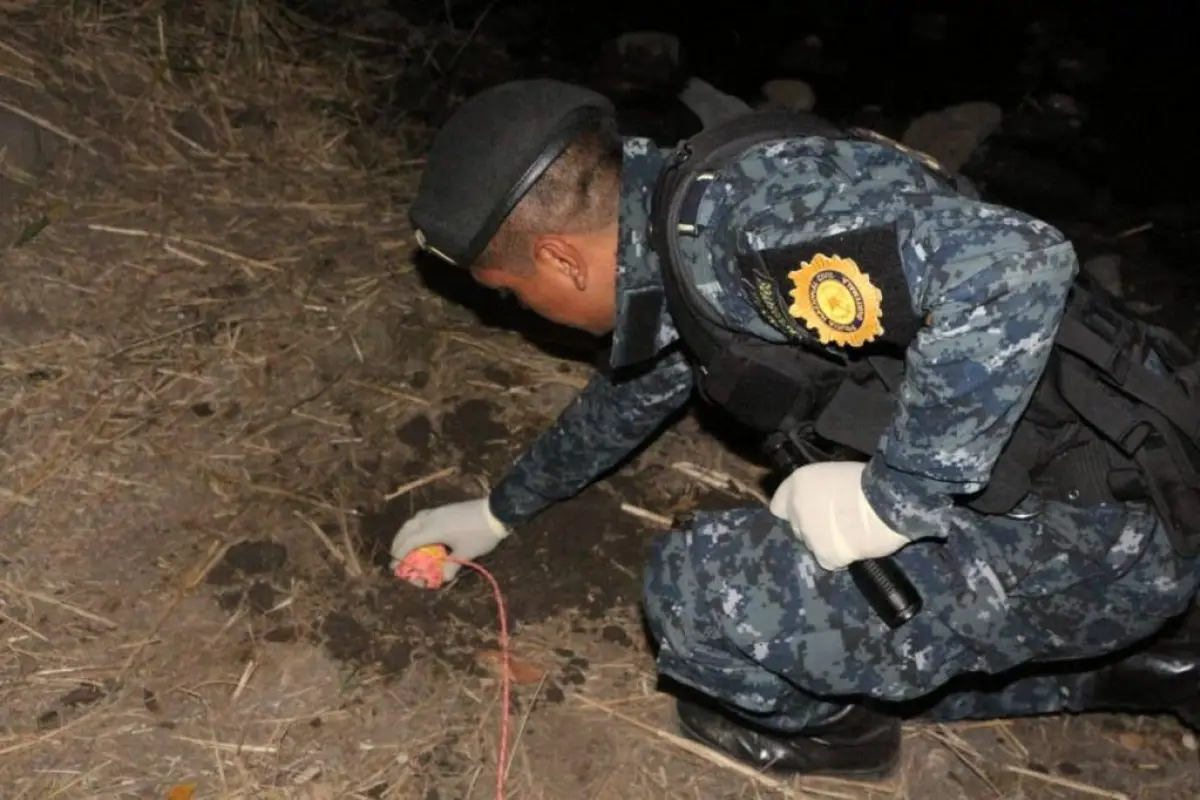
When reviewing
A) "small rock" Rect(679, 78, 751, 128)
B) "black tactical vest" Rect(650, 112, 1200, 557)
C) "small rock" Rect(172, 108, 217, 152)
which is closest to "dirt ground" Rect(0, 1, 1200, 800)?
"small rock" Rect(172, 108, 217, 152)

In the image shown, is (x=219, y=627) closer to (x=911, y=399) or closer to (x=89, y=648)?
(x=89, y=648)

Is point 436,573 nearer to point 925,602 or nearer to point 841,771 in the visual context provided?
point 841,771

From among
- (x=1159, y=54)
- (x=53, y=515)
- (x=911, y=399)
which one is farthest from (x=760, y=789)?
(x=1159, y=54)

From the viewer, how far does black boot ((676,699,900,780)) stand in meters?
2.87

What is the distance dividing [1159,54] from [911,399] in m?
4.12

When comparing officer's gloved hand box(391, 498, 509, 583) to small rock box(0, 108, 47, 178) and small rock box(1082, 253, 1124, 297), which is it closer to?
small rock box(0, 108, 47, 178)

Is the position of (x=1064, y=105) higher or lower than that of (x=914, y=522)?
lower

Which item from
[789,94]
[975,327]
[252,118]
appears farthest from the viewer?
[789,94]

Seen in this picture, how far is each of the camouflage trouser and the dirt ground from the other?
45 cm

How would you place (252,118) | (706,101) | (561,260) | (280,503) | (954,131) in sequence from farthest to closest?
(954,131) → (706,101) → (252,118) → (280,503) → (561,260)

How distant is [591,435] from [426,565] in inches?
19.9

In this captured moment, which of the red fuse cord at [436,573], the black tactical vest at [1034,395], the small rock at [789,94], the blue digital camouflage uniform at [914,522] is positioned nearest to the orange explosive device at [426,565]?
the red fuse cord at [436,573]

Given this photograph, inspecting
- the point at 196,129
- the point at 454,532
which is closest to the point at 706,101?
the point at 196,129

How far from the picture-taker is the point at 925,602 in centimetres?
252
